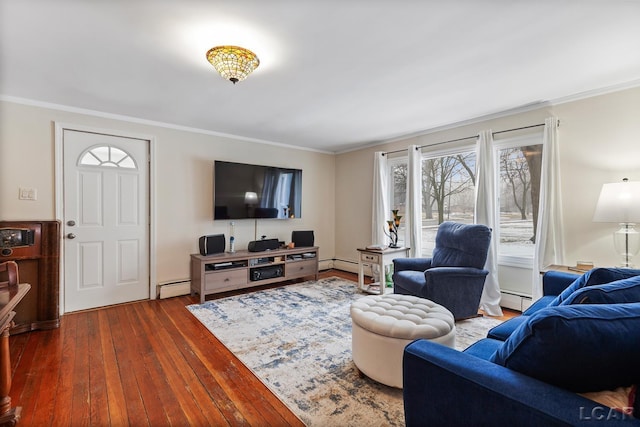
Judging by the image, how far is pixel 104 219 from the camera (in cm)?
346

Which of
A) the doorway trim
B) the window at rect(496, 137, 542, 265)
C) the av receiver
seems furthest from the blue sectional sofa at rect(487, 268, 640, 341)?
the doorway trim

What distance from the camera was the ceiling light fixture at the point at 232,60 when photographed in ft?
6.52

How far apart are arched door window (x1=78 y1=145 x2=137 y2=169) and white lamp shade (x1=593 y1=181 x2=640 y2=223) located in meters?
4.90

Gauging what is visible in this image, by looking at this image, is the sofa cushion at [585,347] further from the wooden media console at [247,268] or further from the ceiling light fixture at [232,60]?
the wooden media console at [247,268]

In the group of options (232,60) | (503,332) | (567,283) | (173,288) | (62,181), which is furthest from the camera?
(173,288)

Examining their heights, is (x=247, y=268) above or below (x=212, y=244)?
below

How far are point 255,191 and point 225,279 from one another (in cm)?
140

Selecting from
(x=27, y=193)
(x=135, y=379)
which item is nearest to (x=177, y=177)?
(x=27, y=193)

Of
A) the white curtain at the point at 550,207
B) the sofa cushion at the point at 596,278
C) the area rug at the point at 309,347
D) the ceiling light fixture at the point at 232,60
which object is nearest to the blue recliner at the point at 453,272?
the area rug at the point at 309,347

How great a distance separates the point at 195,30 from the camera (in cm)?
182

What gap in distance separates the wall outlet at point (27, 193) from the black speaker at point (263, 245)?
95.7 inches

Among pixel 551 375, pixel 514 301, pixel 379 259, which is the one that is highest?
pixel 551 375

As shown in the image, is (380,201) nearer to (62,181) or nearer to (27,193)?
(62,181)

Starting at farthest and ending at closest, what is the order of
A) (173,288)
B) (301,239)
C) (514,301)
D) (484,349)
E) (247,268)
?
(301,239) < (247,268) < (173,288) < (514,301) < (484,349)
